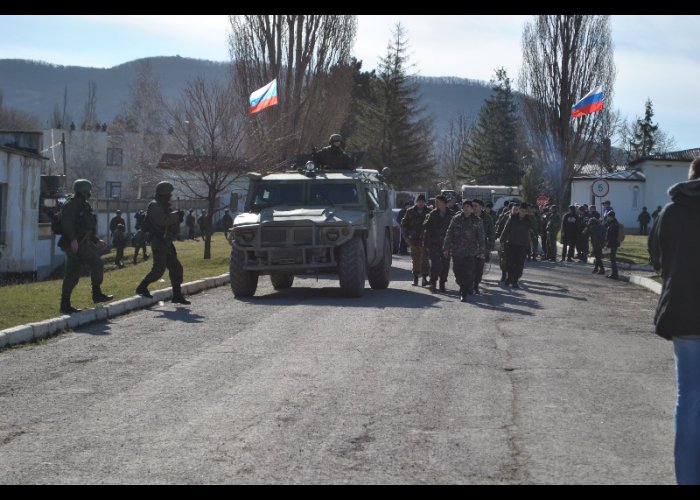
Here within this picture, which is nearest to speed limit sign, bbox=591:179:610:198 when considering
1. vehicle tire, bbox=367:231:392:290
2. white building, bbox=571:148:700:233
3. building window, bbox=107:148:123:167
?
vehicle tire, bbox=367:231:392:290

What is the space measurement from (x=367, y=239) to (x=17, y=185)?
61.0 ft

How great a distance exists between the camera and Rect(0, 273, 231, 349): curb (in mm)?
11586

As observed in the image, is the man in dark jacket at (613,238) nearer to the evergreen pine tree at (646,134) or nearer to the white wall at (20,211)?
the white wall at (20,211)

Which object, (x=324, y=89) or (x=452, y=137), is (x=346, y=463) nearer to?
(x=324, y=89)

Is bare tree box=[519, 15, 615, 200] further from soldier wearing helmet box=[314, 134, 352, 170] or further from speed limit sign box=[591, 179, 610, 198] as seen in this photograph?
soldier wearing helmet box=[314, 134, 352, 170]

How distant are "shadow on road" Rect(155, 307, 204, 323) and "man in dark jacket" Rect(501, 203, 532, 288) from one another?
864cm

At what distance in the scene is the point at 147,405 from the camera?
799 cm

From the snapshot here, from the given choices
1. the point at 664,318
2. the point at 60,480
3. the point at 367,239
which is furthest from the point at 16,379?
the point at 367,239

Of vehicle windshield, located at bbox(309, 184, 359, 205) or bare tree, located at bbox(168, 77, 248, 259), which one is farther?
bare tree, located at bbox(168, 77, 248, 259)

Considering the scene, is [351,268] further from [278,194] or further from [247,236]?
[278,194]

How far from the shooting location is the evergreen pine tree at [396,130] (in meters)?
64.3

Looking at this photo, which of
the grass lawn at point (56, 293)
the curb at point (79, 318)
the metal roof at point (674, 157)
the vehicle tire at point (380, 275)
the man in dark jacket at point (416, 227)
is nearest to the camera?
the curb at point (79, 318)

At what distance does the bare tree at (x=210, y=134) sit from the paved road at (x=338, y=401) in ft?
59.3

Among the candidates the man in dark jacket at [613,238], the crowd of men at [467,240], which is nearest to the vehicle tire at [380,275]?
the crowd of men at [467,240]
